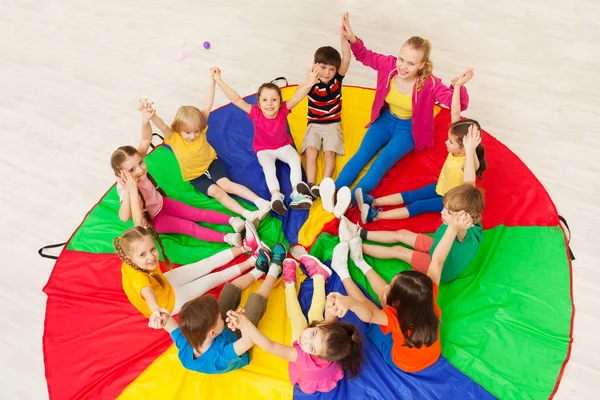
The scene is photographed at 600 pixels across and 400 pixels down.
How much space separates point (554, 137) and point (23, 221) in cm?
408

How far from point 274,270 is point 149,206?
0.87 meters

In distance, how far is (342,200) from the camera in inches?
122

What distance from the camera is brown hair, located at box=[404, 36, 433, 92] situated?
118 inches

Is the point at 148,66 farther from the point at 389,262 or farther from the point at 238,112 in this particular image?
the point at 389,262

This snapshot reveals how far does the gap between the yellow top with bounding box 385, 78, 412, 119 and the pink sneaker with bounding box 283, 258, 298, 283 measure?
4.23 feet

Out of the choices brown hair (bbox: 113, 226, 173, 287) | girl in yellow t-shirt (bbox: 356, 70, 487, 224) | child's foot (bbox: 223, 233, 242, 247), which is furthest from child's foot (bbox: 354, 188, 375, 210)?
brown hair (bbox: 113, 226, 173, 287)

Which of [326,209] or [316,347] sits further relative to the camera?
[326,209]

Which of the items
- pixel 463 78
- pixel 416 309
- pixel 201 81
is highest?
pixel 463 78

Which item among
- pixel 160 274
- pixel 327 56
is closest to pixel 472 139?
pixel 327 56

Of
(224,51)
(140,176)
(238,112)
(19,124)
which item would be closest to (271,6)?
(224,51)

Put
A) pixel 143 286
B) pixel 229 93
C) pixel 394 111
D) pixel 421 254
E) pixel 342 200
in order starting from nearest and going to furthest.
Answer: pixel 143 286 → pixel 421 254 → pixel 342 200 → pixel 229 93 → pixel 394 111

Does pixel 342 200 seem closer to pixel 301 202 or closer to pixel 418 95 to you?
pixel 301 202

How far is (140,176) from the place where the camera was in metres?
2.88

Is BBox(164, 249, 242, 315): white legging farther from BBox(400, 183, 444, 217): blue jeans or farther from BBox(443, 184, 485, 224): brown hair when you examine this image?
BBox(443, 184, 485, 224): brown hair
